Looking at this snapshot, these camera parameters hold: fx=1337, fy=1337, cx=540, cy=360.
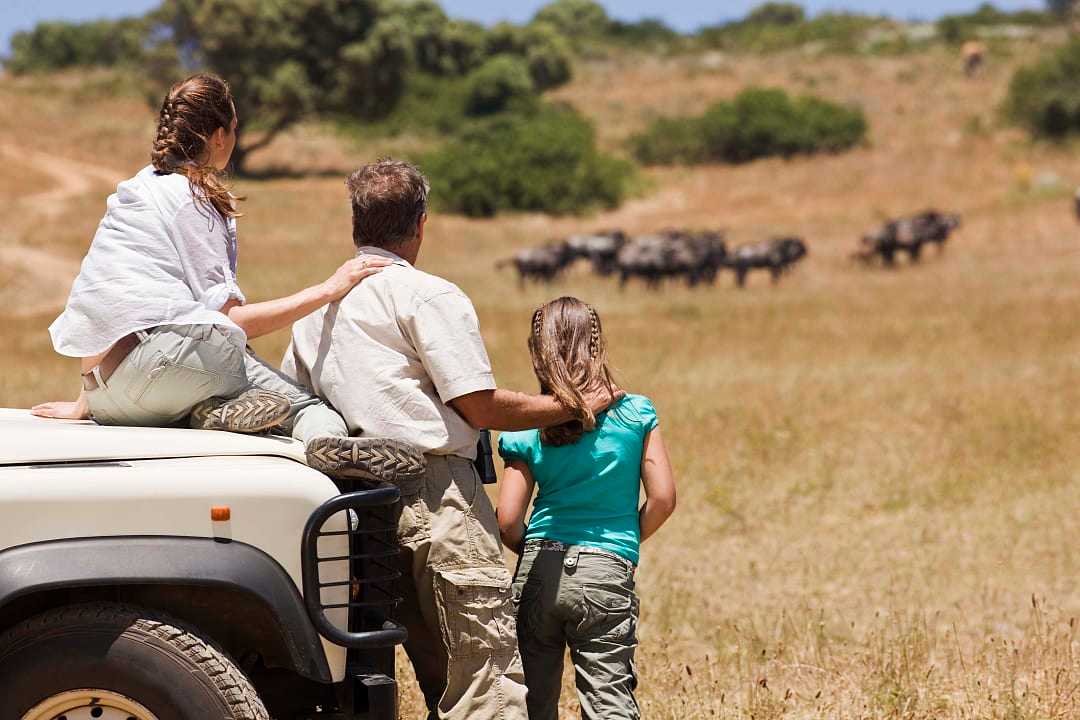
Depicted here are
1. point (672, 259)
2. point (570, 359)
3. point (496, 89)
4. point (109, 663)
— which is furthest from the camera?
point (496, 89)

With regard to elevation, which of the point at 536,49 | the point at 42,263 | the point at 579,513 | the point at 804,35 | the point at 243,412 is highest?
the point at 804,35

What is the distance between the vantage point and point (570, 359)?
13.4 feet

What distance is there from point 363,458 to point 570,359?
86cm

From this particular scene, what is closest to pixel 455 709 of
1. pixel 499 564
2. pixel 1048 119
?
pixel 499 564

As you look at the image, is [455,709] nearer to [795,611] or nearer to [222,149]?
[222,149]

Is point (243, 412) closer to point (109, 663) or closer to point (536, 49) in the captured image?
point (109, 663)

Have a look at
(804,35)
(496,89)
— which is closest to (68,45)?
(496,89)

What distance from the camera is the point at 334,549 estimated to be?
3.50m

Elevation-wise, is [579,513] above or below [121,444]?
below

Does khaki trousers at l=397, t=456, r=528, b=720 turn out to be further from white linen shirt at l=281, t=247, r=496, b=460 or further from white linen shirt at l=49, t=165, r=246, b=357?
white linen shirt at l=49, t=165, r=246, b=357

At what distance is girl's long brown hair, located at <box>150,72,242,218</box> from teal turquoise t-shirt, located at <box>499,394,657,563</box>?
46.2 inches

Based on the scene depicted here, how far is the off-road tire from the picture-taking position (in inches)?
129

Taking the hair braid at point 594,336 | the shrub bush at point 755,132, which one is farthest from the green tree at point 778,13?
the hair braid at point 594,336

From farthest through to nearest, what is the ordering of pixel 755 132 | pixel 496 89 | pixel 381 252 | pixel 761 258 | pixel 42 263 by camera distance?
pixel 496 89
pixel 755 132
pixel 761 258
pixel 42 263
pixel 381 252
